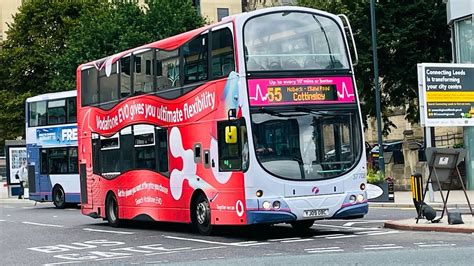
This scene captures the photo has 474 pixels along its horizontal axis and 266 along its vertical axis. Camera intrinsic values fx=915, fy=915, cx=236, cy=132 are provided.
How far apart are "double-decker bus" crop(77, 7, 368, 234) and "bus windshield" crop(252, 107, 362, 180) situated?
0.02 meters

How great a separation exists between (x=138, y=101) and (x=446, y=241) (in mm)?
9362

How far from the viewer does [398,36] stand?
133ft

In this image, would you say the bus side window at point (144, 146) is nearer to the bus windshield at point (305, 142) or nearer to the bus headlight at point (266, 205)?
the bus windshield at point (305, 142)

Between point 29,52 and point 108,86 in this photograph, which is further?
point 29,52

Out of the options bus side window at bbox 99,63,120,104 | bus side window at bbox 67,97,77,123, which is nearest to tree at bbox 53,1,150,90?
bus side window at bbox 67,97,77,123

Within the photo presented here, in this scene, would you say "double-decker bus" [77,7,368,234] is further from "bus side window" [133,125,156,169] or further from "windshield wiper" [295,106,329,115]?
"bus side window" [133,125,156,169]

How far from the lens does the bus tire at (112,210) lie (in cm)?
2455

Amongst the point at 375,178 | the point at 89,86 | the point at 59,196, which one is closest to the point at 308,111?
the point at 89,86

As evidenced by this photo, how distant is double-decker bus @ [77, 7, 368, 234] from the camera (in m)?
17.7

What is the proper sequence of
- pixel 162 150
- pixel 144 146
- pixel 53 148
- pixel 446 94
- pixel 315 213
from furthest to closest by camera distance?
pixel 53 148 < pixel 446 94 < pixel 144 146 < pixel 162 150 < pixel 315 213

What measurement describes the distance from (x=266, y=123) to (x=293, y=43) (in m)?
1.73

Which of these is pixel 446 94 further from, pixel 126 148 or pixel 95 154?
pixel 95 154

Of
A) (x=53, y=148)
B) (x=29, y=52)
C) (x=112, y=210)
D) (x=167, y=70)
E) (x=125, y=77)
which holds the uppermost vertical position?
(x=29, y=52)

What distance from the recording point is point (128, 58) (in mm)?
23391
